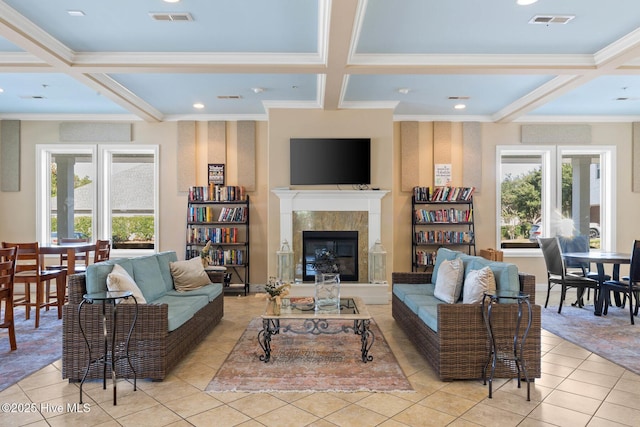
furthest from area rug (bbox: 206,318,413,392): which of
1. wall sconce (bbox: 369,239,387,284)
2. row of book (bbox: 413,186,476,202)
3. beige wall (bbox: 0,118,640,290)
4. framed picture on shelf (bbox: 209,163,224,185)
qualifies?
framed picture on shelf (bbox: 209,163,224,185)

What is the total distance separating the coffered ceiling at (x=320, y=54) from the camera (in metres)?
3.58

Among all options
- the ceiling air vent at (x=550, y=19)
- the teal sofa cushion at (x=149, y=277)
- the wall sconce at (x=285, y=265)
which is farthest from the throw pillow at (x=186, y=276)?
the ceiling air vent at (x=550, y=19)

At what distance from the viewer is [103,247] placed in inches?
235

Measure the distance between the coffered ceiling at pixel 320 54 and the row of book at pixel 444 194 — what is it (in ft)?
4.42

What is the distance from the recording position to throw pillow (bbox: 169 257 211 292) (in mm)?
4762

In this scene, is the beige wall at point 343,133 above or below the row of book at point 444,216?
above

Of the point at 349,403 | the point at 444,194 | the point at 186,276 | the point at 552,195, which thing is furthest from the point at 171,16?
the point at 552,195

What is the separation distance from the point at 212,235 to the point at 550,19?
5432 mm

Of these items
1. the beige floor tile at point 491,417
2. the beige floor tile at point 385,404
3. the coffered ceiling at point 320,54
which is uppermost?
the coffered ceiling at point 320,54

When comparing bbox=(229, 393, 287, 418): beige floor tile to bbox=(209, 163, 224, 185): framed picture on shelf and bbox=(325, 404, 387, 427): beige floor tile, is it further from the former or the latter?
bbox=(209, 163, 224, 185): framed picture on shelf

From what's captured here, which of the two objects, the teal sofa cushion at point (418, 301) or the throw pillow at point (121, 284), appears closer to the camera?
the throw pillow at point (121, 284)

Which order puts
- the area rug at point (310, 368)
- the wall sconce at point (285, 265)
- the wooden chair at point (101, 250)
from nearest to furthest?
the area rug at point (310, 368) → the wooden chair at point (101, 250) → the wall sconce at point (285, 265)

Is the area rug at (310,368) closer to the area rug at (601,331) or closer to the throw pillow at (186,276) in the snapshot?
the throw pillow at (186,276)

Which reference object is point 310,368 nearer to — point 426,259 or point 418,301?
point 418,301
